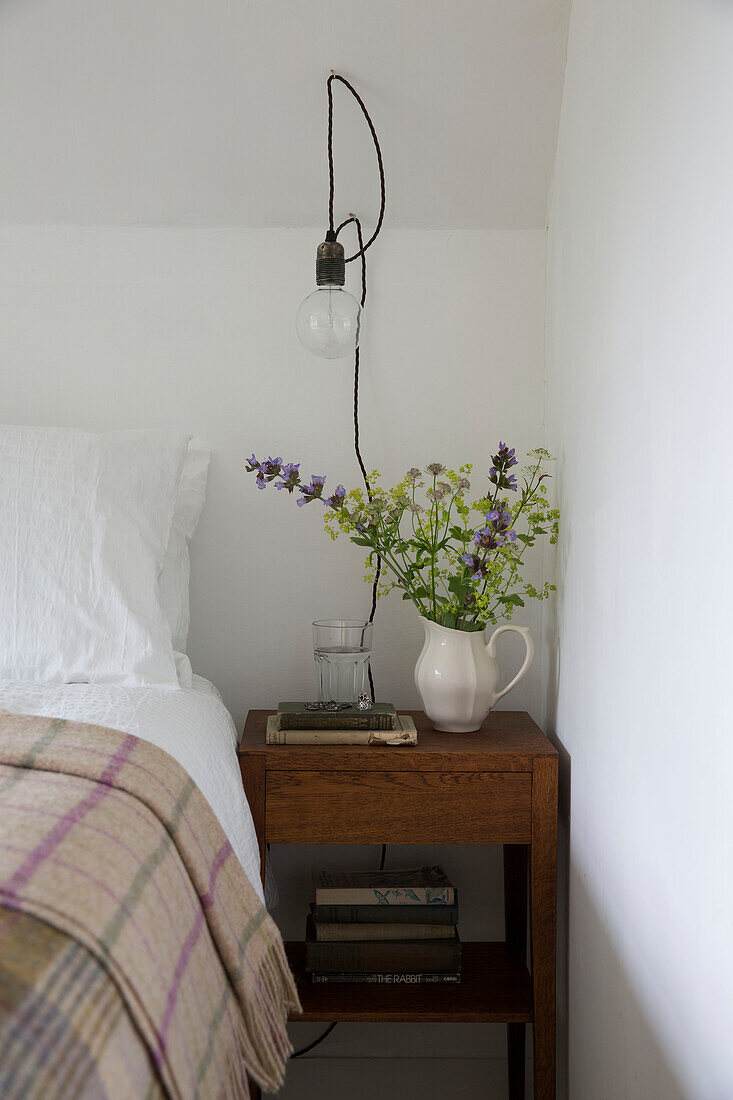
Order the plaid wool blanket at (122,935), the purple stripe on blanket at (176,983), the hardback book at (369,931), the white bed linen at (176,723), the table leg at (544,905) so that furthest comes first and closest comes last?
the hardback book at (369,931), the table leg at (544,905), the white bed linen at (176,723), the purple stripe on blanket at (176,983), the plaid wool blanket at (122,935)

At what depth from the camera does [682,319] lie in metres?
1.01

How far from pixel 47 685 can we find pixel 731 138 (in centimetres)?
123

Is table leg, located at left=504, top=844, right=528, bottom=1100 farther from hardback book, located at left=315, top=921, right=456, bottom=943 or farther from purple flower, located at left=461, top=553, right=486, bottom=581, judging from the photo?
purple flower, located at left=461, top=553, right=486, bottom=581

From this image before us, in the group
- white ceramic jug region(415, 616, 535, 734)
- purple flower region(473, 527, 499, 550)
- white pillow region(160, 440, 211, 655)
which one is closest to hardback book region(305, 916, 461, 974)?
white ceramic jug region(415, 616, 535, 734)

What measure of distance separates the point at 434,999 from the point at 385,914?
6.3 inches

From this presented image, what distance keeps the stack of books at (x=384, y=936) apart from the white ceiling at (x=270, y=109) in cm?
133

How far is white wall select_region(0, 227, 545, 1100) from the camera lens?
1952 mm

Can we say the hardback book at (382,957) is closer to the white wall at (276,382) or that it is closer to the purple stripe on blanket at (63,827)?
the white wall at (276,382)

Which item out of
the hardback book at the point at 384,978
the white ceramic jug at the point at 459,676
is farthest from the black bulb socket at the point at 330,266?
the hardback book at the point at 384,978

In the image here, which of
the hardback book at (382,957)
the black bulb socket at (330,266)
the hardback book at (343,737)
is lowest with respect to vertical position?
the hardback book at (382,957)

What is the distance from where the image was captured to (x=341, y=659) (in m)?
1.72

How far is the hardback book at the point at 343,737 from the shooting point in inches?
63.2

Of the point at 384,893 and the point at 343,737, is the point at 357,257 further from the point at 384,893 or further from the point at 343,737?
the point at 384,893

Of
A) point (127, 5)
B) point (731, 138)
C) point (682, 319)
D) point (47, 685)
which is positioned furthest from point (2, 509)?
point (731, 138)
